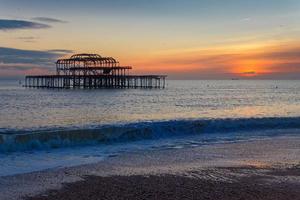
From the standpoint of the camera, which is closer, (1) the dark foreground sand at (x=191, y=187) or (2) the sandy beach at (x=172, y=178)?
(1) the dark foreground sand at (x=191, y=187)

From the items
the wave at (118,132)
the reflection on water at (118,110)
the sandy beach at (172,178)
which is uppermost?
the sandy beach at (172,178)

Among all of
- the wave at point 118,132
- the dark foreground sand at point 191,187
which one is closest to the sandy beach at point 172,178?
the dark foreground sand at point 191,187

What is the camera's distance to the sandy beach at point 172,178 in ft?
29.1

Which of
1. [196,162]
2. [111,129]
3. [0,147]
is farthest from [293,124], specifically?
[0,147]

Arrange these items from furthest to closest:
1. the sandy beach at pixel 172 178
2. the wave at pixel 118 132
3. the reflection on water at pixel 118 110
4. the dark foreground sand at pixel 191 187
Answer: the reflection on water at pixel 118 110 → the wave at pixel 118 132 → the sandy beach at pixel 172 178 → the dark foreground sand at pixel 191 187

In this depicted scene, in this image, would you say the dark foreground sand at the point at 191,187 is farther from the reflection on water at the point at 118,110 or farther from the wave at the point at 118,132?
the reflection on water at the point at 118,110

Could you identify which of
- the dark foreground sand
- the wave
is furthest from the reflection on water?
the dark foreground sand

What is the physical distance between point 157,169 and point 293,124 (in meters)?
16.0

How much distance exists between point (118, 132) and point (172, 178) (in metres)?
9.50

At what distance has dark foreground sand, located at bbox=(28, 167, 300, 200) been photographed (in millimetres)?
8719

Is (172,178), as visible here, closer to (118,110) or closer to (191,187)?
(191,187)

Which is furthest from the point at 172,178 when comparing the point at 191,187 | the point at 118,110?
the point at 118,110

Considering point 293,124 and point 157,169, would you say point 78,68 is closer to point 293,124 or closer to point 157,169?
point 293,124

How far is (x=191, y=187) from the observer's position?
9.48 metres
